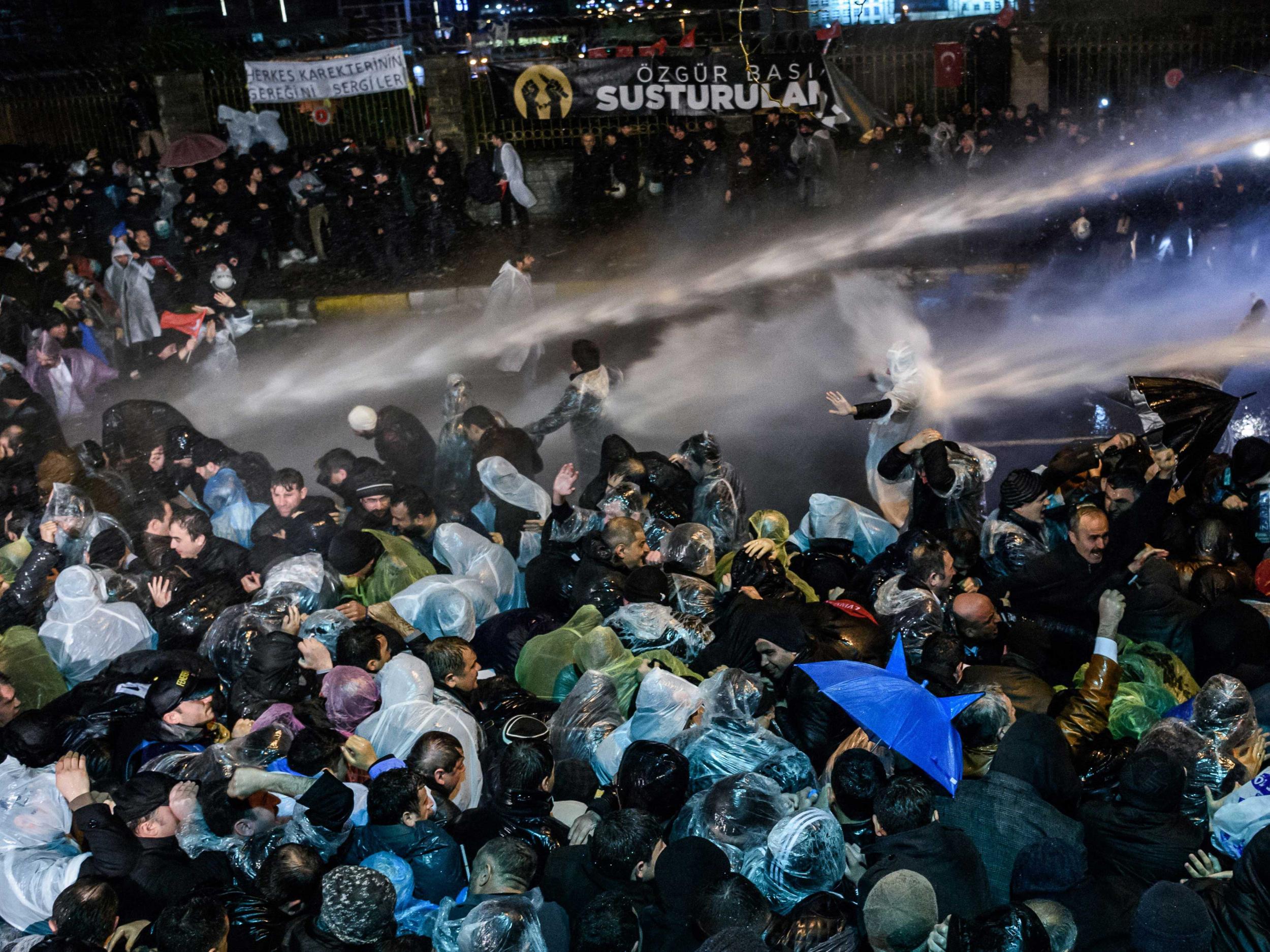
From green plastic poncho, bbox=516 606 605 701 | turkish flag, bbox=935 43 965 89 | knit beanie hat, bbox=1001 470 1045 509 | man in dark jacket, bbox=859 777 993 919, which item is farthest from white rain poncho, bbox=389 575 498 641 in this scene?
turkish flag, bbox=935 43 965 89

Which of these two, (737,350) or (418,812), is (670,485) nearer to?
(418,812)

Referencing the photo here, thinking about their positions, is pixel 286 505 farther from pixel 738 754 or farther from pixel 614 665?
pixel 738 754

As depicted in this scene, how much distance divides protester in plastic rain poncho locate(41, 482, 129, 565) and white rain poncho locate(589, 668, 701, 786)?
8.62ft

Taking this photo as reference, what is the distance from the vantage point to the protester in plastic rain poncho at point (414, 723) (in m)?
3.62

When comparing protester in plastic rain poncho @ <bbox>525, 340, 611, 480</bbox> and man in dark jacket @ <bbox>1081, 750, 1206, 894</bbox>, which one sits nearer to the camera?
man in dark jacket @ <bbox>1081, 750, 1206, 894</bbox>

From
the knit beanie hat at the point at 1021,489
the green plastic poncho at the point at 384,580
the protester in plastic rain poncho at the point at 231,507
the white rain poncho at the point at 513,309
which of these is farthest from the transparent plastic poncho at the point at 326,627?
the white rain poncho at the point at 513,309

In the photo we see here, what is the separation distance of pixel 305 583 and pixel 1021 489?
288 centimetres

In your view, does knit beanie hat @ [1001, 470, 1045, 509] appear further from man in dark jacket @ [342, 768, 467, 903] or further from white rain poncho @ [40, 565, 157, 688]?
white rain poncho @ [40, 565, 157, 688]

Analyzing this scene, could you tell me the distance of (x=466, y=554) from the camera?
199 inches

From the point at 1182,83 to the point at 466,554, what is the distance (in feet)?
32.3

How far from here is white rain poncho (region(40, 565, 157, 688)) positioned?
4.49 m

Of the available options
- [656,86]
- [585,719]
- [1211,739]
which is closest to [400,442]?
[585,719]

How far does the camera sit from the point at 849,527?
17.6 ft

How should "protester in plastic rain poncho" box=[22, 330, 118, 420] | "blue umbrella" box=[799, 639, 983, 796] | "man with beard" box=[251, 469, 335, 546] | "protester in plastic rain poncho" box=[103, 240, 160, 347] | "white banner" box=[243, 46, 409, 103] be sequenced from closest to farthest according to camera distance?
1. "blue umbrella" box=[799, 639, 983, 796]
2. "man with beard" box=[251, 469, 335, 546]
3. "protester in plastic rain poncho" box=[22, 330, 118, 420]
4. "protester in plastic rain poncho" box=[103, 240, 160, 347]
5. "white banner" box=[243, 46, 409, 103]
